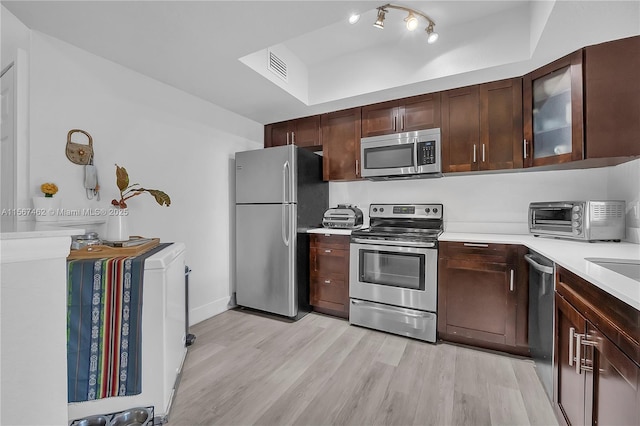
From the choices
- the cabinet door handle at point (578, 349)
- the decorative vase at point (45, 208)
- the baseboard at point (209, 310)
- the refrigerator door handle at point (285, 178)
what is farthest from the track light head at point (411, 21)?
the baseboard at point (209, 310)

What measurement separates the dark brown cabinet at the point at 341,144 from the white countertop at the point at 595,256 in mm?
1214

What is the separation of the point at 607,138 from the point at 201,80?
305 cm

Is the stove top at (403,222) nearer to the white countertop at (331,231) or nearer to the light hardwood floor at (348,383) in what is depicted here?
the white countertop at (331,231)

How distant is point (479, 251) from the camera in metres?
2.20

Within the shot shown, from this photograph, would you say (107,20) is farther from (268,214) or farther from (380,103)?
(380,103)

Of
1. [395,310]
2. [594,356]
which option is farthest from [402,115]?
[594,356]

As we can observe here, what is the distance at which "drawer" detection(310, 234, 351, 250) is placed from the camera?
281 cm

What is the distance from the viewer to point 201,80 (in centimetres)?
244

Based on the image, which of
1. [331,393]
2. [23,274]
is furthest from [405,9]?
[331,393]

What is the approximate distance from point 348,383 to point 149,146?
2.46 metres

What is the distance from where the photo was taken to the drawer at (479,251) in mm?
2105

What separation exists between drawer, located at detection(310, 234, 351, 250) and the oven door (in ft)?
0.37

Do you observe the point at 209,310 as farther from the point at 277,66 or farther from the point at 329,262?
the point at 277,66

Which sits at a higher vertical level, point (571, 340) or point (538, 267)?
point (538, 267)
